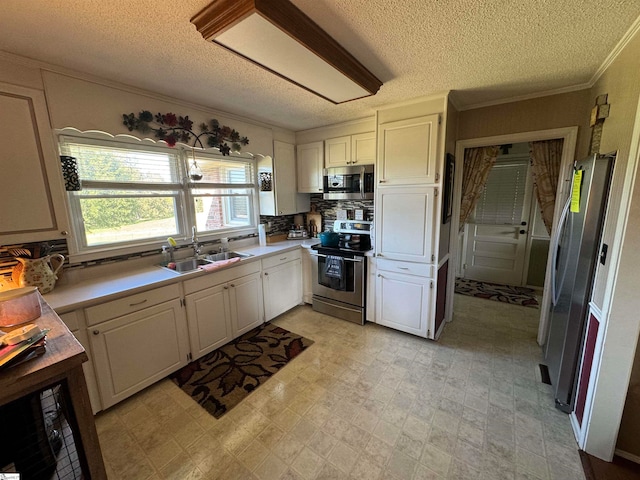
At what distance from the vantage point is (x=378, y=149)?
8.84 feet

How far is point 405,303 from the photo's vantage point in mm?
2760

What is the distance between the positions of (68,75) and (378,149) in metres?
2.50

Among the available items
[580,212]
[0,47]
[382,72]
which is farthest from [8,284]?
[580,212]

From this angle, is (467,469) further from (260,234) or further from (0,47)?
(0,47)

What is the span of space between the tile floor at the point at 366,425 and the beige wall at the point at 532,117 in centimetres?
210

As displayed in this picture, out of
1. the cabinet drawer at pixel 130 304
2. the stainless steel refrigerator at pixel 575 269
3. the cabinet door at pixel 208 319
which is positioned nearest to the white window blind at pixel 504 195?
the stainless steel refrigerator at pixel 575 269

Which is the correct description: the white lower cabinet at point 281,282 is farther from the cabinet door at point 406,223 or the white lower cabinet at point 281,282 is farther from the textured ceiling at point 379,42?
the textured ceiling at point 379,42

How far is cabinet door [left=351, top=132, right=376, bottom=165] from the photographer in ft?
9.84

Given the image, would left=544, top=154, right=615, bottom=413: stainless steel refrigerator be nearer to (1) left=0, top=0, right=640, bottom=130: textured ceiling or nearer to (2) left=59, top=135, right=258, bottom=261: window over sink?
(1) left=0, top=0, right=640, bottom=130: textured ceiling

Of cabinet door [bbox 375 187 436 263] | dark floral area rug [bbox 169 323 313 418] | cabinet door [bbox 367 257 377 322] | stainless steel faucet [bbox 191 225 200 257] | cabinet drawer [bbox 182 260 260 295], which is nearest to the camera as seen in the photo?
dark floral area rug [bbox 169 323 313 418]

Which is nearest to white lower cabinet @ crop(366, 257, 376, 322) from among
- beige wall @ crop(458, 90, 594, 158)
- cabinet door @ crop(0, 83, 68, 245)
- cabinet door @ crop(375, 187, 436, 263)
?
cabinet door @ crop(375, 187, 436, 263)

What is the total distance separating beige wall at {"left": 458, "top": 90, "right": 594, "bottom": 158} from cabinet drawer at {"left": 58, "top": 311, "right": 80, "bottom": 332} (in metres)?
3.58

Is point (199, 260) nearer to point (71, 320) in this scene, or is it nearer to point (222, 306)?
point (222, 306)

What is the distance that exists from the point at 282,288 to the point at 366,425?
1792 mm
